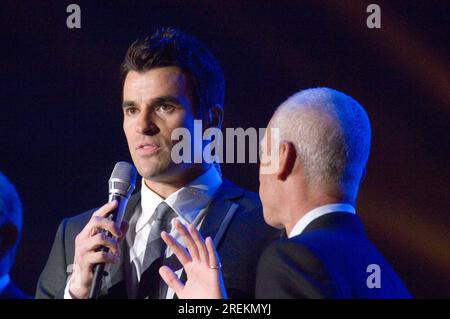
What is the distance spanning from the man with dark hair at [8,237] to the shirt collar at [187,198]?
→ 382mm

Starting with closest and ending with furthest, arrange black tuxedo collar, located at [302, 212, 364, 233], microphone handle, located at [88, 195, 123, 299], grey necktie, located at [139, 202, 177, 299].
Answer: black tuxedo collar, located at [302, 212, 364, 233] → microphone handle, located at [88, 195, 123, 299] → grey necktie, located at [139, 202, 177, 299]

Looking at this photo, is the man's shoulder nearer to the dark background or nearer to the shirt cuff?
the dark background

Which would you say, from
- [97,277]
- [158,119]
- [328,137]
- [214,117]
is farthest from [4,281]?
[328,137]

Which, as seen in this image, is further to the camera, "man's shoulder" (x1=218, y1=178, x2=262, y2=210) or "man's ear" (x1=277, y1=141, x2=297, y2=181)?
"man's shoulder" (x1=218, y1=178, x2=262, y2=210)

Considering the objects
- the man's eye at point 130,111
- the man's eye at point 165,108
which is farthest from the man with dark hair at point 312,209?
the man's eye at point 130,111

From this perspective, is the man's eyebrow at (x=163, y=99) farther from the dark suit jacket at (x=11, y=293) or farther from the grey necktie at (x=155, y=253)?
the dark suit jacket at (x=11, y=293)

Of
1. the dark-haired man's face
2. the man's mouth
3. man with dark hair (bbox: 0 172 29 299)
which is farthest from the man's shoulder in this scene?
man with dark hair (bbox: 0 172 29 299)

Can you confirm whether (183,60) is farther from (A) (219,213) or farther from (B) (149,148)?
(A) (219,213)

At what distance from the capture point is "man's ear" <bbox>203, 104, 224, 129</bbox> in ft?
6.99

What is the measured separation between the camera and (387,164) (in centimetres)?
226

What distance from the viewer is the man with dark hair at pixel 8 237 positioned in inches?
79.5

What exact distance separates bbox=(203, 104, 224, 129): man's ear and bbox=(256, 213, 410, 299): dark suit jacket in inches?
25.0

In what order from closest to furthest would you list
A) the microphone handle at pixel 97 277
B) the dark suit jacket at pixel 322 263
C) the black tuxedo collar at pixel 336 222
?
the dark suit jacket at pixel 322 263 < the black tuxedo collar at pixel 336 222 < the microphone handle at pixel 97 277

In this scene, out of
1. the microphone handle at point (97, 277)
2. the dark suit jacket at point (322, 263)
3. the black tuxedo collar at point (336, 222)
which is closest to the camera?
the dark suit jacket at point (322, 263)
